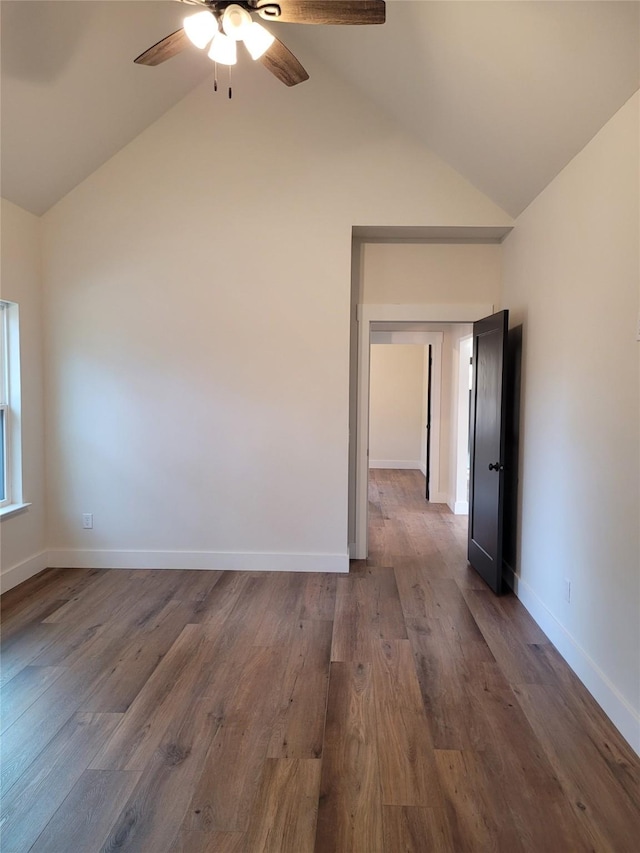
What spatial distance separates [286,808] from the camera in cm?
162

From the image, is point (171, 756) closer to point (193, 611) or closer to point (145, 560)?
point (193, 611)

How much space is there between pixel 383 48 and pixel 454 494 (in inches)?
180

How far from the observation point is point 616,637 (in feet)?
6.84

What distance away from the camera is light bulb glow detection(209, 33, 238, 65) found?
78.6 inches

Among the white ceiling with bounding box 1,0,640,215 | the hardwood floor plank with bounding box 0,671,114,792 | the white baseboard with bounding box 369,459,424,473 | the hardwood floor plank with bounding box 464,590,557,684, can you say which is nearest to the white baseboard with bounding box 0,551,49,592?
the hardwood floor plank with bounding box 0,671,114,792

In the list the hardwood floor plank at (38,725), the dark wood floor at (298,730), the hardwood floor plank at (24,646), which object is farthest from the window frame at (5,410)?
the hardwood floor plank at (38,725)

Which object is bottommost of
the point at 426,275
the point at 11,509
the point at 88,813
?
the point at 88,813

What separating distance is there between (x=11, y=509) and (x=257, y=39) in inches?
131

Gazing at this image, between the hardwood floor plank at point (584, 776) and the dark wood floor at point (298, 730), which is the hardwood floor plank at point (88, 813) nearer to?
the dark wood floor at point (298, 730)

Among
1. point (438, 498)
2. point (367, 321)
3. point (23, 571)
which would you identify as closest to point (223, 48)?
point (367, 321)

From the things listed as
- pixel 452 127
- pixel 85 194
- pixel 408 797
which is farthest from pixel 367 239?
pixel 408 797

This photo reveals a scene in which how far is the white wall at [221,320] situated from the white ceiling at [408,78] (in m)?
0.22

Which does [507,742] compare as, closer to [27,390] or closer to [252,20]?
[252,20]

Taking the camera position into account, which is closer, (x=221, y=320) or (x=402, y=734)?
(x=402, y=734)
